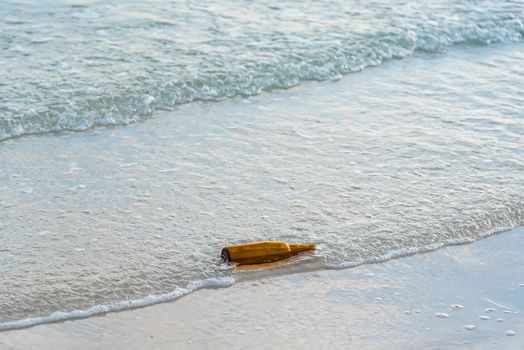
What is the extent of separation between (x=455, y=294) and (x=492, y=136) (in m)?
1.86

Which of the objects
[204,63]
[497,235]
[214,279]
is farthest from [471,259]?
[204,63]

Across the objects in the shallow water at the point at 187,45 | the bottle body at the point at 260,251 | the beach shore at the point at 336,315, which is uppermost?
the shallow water at the point at 187,45

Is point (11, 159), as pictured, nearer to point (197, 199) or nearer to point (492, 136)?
point (197, 199)

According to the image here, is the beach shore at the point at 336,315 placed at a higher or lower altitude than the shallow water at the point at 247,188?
lower

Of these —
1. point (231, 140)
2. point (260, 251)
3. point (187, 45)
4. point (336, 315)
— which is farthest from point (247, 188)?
point (187, 45)

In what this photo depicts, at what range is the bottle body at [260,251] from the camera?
13.4ft

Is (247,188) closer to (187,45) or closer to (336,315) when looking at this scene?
(336,315)

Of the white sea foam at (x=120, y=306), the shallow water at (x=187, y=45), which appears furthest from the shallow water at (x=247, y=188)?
the shallow water at (x=187, y=45)

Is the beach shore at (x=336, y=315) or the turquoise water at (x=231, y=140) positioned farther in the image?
the turquoise water at (x=231, y=140)

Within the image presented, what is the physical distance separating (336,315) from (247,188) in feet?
4.10

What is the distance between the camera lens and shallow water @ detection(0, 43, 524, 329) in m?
4.03

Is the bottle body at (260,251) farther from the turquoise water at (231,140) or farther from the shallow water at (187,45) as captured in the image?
the shallow water at (187,45)

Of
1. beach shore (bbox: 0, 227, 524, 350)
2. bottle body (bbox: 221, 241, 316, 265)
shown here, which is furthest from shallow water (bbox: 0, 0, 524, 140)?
beach shore (bbox: 0, 227, 524, 350)

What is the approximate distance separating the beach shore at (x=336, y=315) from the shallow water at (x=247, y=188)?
110 millimetres
